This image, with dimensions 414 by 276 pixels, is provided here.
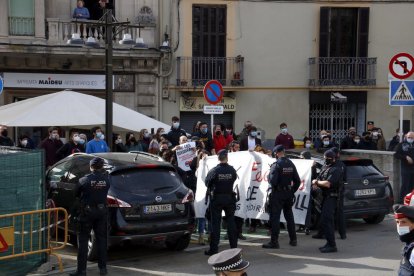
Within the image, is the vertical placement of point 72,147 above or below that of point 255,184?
above

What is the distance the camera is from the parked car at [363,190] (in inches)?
485

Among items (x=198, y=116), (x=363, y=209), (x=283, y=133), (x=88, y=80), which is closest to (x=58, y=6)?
(x=88, y=80)

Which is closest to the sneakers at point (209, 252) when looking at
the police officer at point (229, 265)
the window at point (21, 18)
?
the police officer at point (229, 265)

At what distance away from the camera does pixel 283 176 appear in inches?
424

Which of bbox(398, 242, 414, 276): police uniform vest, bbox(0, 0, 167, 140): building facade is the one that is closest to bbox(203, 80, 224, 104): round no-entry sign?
bbox(0, 0, 167, 140): building facade

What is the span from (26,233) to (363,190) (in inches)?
260

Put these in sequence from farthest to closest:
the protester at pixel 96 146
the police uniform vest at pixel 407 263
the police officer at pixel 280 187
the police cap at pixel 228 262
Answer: the protester at pixel 96 146, the police officer at pixel 280 187, the police uniform vest at pixel 407 263, the police cap at pixel 228 262

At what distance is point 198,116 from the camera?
77.0ft

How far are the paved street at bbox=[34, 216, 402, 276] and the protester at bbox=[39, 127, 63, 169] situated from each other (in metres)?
4.78

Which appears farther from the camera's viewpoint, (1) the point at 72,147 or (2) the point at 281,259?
Answer: (1) the point at 72,147

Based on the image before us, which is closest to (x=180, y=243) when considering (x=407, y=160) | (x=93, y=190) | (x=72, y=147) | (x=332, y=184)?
(x=93, y=190)

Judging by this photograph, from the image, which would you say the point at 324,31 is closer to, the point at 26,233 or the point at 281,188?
the point at 281,188

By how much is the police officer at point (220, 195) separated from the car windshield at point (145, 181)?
2.02 feet

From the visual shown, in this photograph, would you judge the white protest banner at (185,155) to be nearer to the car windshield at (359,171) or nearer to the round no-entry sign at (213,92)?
the round no-entry sign at (213,92)
